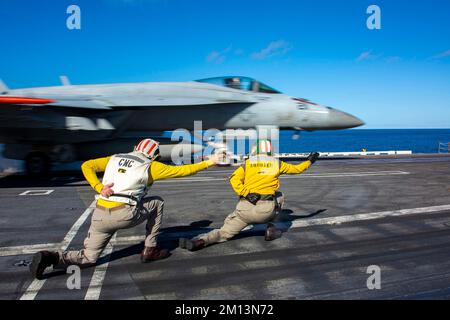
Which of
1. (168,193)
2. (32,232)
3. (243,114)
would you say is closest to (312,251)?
(32,232)

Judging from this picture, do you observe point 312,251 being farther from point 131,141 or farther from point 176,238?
point 131,141

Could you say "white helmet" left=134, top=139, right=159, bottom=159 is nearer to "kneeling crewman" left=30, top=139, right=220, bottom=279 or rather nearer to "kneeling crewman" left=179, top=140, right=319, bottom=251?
"kneeling crewman" left=30, top=139, right=220, bottom=279

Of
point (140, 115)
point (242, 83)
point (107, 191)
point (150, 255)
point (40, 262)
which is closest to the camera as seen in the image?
point (40, 262)

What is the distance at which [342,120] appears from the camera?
1702 cm

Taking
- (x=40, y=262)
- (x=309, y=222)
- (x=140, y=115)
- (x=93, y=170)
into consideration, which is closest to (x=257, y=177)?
(x=309, y=222)

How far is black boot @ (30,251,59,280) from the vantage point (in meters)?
4.50

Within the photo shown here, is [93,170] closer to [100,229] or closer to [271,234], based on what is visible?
[100,229]

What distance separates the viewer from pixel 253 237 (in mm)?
6516

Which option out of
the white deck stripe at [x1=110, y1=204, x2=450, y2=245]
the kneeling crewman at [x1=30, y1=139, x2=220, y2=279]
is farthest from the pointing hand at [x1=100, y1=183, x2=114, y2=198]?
the white deck stripe at [x1=110, y1=204, x2=450, y2=245]

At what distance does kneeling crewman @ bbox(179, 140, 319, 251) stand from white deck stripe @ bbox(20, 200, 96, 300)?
81.3 inches

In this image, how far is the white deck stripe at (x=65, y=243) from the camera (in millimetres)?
4199

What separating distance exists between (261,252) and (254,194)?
36.5 inches
